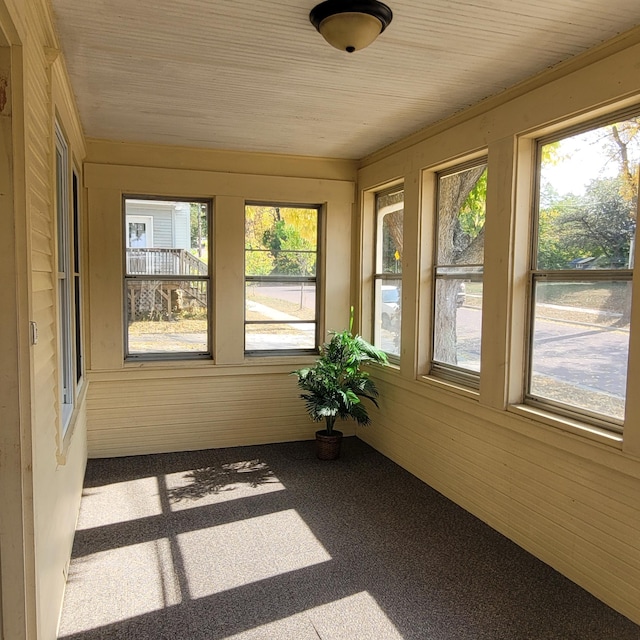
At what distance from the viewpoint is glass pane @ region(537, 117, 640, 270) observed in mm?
2494

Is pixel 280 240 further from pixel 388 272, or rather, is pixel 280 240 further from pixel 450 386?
pixel 450 386

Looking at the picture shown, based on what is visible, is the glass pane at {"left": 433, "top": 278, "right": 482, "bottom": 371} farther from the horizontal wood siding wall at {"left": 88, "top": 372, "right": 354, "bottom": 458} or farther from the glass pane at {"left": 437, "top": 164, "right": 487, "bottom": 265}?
the horizontal wood siding wall at {"left": 88, "top": 372, "right": 354, "bottom": 458}

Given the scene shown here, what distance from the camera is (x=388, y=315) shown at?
4.66 metres

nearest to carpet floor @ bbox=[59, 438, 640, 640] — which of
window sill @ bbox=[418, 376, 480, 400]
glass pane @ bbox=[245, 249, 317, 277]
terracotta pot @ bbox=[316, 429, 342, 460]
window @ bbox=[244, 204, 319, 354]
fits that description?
terracotta pot @ bbox=[316, 429, 342, 460]

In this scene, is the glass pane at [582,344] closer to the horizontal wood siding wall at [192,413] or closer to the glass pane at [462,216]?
the glass pane at [462,216]

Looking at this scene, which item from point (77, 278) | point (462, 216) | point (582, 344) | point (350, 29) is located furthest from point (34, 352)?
point (462, 216)

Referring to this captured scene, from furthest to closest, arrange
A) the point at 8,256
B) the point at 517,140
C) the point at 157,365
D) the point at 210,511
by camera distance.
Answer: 1. the point at 157,365
2. the point at 210,511
3. the point at 517,140
4. the point at 8,256

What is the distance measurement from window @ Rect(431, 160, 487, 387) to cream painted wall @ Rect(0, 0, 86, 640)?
2461 mm

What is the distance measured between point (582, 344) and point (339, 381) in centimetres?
215

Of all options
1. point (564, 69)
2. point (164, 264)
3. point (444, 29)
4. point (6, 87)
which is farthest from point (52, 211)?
point (564, 69)

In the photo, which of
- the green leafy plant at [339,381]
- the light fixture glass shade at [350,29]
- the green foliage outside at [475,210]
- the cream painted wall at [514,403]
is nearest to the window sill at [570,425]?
the cream painted wall at [514,403]

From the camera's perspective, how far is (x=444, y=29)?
234 centimetres

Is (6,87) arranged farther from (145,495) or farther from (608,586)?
(608,586)

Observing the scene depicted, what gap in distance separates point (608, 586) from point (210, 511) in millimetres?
2230
